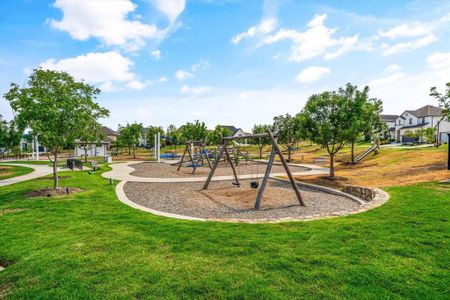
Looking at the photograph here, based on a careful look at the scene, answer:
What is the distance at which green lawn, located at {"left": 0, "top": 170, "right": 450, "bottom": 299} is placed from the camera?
438 centimetres

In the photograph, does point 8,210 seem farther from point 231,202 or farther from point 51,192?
point 231,202

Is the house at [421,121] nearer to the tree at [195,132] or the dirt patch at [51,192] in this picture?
the tree at [195,132]

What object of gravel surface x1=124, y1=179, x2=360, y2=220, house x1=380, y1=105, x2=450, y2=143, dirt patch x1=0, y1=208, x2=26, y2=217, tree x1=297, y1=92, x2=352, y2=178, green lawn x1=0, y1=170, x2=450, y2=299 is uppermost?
house x1=380, y1=105, x2=450, y2=143

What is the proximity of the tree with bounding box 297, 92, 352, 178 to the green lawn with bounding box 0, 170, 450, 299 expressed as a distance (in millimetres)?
10268

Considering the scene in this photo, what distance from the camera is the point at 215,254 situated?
18.5 ft

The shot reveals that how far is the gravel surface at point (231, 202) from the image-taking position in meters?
9.91

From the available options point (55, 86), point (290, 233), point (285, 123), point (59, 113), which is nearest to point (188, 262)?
point (290, 233)

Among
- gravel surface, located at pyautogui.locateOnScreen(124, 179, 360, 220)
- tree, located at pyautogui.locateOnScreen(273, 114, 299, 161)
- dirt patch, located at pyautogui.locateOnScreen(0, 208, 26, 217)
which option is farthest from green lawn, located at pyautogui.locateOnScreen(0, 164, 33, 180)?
tree, located at pyautogui.locateOnScreen(273, 114, 299, 161)

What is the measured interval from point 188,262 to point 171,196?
8341mm

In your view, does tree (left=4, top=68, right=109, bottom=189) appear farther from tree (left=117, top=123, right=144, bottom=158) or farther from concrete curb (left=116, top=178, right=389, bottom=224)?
tree (left=117, top=123, right=144, bottom=158)

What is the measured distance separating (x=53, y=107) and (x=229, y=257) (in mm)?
11980

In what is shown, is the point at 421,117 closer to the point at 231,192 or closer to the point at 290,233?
the point at 231,192

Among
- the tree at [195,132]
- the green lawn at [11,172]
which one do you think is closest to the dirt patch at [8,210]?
the green lawn at [11,172]

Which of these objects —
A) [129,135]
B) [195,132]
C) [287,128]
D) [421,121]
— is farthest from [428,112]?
[129,135]
